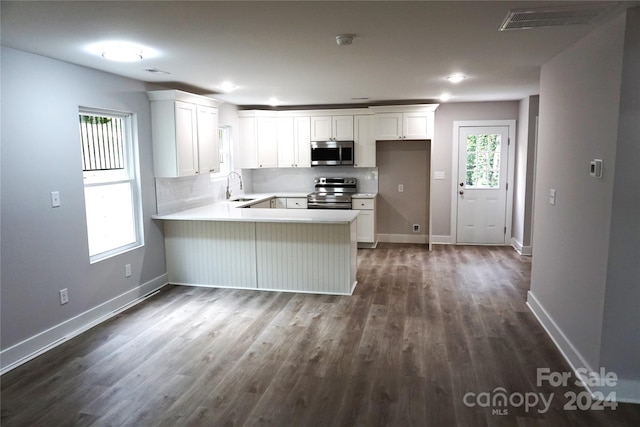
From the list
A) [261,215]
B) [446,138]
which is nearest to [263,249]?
[261,215]

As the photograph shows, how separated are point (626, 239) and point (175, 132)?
4.23 m

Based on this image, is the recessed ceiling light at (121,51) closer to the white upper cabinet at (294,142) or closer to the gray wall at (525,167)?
the white upper cabinet at (294,142)

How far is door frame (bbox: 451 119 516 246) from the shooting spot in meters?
7.04

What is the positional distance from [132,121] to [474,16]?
3.58 metres

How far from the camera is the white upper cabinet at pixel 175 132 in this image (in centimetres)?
483

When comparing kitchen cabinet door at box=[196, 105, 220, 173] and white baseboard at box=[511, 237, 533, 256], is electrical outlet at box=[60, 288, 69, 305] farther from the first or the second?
white baseboard at box=[511, 237, 533, 256]

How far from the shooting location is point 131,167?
15.3 ft

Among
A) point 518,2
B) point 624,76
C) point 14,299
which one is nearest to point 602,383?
point 624,76

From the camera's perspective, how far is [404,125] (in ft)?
22.7

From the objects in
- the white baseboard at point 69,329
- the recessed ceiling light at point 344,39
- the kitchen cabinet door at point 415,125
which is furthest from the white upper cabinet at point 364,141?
the recessed ceiling light at point 344,39

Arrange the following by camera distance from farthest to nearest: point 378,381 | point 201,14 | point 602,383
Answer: point 378,381 → point 602,383 → point 201,14

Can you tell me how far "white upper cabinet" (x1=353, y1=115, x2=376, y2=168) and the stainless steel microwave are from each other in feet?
0.40

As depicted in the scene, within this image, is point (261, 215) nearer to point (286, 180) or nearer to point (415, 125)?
point (286, 180)

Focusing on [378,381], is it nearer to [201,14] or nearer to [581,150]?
[581,150]
